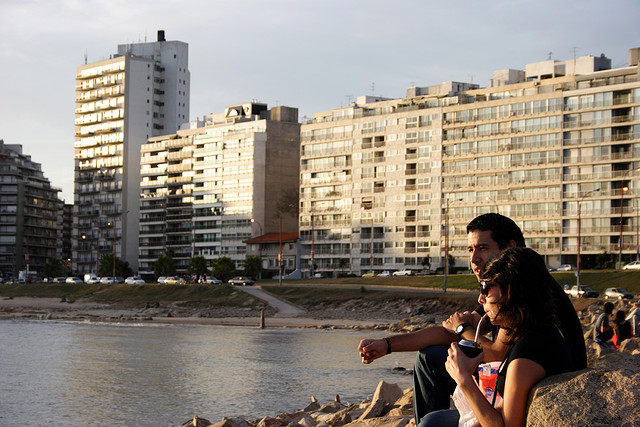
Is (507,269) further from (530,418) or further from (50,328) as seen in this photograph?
(50,328)

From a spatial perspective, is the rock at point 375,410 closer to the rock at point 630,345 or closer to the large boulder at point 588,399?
the rock at point 630,345

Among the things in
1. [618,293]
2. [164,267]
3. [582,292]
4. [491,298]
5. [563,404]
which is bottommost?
[164,267]

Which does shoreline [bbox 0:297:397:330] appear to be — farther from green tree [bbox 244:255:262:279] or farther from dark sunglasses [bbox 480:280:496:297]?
dark sunglasses [bbox 480:280:496:297]

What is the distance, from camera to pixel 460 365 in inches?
214

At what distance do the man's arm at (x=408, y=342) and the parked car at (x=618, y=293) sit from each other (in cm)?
6023

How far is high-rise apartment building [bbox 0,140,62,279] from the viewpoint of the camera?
170 metres

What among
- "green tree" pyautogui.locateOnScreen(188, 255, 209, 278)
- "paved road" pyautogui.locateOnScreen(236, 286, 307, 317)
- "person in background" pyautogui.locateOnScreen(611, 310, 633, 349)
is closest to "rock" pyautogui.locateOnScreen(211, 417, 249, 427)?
"person in background" pyautogui.locateOnScreen(611, 310, 633, 349)

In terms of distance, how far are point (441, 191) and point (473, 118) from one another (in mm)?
10143

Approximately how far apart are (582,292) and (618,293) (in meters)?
3.48

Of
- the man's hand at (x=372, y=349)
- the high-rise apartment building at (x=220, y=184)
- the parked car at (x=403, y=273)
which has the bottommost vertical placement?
the parked car at (x=403, y=273)

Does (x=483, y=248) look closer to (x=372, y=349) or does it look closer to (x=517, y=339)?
(x=372, y=349)

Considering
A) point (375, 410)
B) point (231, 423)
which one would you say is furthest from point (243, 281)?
point (375, 410)

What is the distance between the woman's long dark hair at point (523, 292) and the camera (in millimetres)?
5320

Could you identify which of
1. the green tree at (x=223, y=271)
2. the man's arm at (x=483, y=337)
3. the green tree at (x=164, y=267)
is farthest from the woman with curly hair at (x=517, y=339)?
the green tree at (x=164, y=267)
